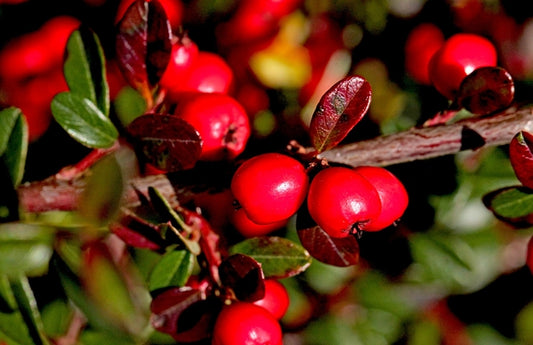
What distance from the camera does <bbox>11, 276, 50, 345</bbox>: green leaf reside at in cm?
106

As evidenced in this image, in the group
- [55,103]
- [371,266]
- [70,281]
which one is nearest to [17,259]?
[70,281]

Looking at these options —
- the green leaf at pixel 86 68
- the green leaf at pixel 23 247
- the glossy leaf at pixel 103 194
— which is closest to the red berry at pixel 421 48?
the green leaf at pixel 86 68

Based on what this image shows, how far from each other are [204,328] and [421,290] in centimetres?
101

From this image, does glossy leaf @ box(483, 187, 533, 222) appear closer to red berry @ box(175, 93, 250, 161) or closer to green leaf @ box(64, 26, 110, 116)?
red berry @ box(175, 93, 250, 161)

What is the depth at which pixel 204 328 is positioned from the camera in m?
1.23

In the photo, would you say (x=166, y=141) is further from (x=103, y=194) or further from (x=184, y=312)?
(x=184, y=312)

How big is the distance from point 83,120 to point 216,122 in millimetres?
289

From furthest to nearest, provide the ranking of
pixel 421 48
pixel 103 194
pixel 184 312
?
pixel 421 48 → pixel 184 312 → pixel 103 194

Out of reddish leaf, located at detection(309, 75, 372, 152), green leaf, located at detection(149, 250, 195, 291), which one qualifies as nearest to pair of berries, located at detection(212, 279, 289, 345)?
green leaf, located at detection(149, 250, 195, 291)

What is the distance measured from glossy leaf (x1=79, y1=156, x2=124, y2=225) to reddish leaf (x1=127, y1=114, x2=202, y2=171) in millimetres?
151

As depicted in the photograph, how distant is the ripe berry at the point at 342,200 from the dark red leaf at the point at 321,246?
14cm

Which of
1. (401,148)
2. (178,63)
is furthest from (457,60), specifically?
(178,63)

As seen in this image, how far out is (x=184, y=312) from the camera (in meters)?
1.18

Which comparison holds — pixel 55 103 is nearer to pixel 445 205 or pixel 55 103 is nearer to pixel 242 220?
pixel 242 220
